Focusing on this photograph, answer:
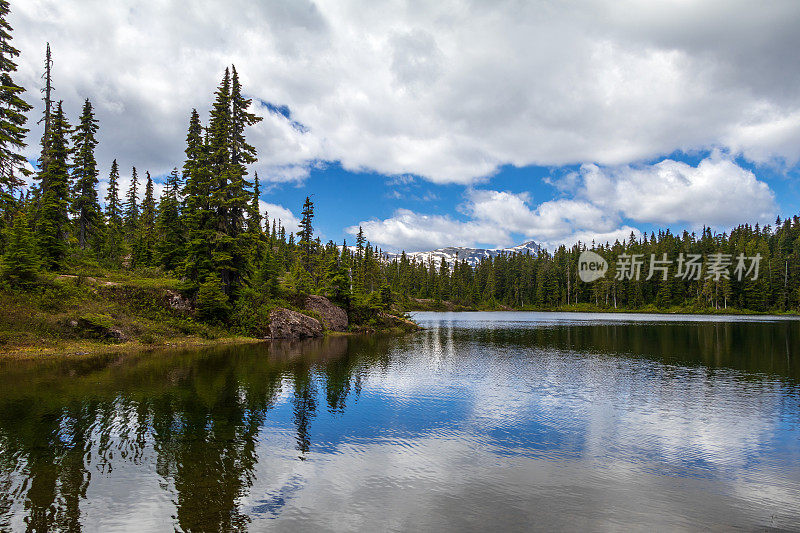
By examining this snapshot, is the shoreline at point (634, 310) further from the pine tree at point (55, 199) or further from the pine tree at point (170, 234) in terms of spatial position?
the pine tree at point (55, 199)

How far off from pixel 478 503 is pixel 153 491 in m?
8.97

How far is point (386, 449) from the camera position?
14844 millimetres

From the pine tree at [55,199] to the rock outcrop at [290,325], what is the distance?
68.9 ft

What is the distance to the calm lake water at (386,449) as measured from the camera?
404 inches

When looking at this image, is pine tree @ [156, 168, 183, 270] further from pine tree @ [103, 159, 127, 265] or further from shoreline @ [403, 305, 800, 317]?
shoreline @ [403, 305, 800, 317]

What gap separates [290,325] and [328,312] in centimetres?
1014

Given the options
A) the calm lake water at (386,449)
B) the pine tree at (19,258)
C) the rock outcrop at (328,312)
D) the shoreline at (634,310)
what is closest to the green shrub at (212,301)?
the calm lake water at (386,449)

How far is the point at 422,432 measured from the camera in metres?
16.8

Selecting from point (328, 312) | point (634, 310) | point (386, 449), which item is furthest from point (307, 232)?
point (634, 310)

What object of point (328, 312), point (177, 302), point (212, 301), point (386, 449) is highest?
point (212, 301)

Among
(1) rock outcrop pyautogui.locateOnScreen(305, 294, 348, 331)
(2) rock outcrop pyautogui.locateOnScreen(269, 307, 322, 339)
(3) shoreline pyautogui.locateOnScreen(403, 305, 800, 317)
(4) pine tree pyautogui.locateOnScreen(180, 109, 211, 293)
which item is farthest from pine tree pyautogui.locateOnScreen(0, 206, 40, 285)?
(3) shoreline pyautogui.locateOnScreen(403, 305, 800, 317)

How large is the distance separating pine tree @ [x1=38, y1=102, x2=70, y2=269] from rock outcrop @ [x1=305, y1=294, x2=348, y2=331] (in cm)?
2754

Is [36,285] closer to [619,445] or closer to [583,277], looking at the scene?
[619,445]

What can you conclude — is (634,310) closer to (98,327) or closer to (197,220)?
(197,220)
